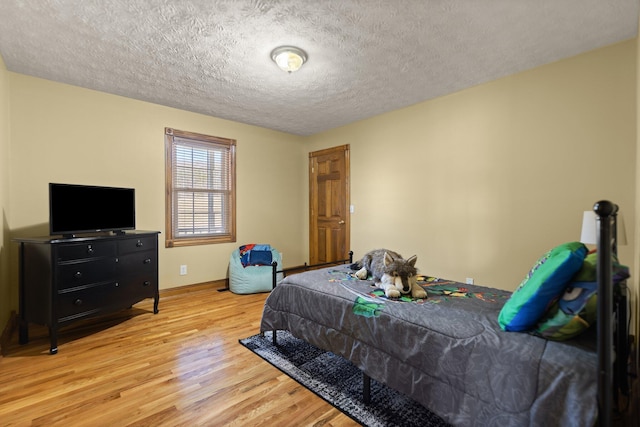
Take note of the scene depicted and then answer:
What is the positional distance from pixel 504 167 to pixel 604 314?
2.50 meters

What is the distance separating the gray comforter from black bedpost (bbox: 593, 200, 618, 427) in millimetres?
77

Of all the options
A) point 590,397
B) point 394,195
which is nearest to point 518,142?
point 394,195

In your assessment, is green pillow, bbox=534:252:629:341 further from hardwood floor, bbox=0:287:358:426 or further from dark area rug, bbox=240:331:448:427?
hardwood floor, bbox=0:287:358:426

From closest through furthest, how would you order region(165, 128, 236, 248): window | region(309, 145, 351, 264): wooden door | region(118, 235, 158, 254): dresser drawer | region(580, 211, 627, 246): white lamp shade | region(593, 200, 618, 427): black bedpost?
1. region(593, 200, 618, 427): black bedpost
2. region(580, 211, 627, 246): white lamp shade
3. region(118, 235, 158, 254): dresser drawer
4. region(165, 128, 236, 248): window
5. region(309, 145, 351, 264): wooden door

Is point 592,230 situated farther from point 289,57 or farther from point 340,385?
point 289,57

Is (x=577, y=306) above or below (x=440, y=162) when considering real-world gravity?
below

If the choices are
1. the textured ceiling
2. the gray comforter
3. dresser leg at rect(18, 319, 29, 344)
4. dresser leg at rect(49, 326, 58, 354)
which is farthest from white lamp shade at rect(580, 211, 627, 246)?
dresser leg at rect(18, 319, 29, 344)

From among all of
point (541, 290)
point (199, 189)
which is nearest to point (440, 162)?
point (541, 290)

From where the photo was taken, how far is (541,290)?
1.29m

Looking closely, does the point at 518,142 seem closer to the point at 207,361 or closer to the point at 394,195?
the point at 394,195

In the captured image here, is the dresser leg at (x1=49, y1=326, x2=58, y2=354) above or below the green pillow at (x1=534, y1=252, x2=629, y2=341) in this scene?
below

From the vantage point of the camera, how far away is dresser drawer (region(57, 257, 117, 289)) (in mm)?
2546

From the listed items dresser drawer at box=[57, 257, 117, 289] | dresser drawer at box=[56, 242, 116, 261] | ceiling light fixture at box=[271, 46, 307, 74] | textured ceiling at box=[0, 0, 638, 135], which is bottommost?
dresser drawer at box=[57, 257, 117, 289]

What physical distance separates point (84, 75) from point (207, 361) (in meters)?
3.03
